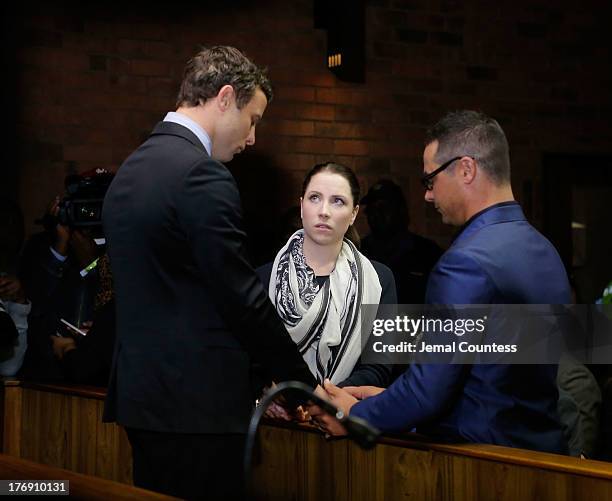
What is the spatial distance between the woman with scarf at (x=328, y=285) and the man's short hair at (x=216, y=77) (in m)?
0.84

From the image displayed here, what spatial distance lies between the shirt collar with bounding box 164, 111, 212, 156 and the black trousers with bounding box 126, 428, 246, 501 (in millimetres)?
610

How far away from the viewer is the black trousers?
2.06 metres

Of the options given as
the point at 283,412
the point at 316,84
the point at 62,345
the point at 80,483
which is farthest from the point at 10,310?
the point at 316,84

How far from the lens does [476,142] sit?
2211mm

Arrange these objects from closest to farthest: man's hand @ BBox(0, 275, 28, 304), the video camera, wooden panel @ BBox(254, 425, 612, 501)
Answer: wooden panel @ BBox(254, 425, 612, 501), the video camera, man's hand @ BBox(0, 275, 28, 304)

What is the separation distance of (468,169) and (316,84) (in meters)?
3.39

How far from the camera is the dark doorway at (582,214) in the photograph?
6090 millimetres

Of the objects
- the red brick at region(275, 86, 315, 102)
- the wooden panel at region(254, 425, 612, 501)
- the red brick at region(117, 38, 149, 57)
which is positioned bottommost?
the wooden panel at region(254, 425, 612, 501)

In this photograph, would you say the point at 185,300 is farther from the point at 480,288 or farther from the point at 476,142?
the point at 476,142

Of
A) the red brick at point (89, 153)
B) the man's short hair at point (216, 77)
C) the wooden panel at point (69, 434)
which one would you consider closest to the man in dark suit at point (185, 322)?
the man's short hair at point (216, 77)

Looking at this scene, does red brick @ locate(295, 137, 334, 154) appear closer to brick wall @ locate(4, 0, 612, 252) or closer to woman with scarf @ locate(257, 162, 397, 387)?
brick wall @ locate(4, 0, 612, 252)

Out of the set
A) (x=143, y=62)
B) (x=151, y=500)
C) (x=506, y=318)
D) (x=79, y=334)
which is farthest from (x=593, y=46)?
(x=151, y=500)

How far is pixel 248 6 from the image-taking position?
5305mm

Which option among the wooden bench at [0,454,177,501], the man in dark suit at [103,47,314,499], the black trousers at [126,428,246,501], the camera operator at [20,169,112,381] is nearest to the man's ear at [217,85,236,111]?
the man in dark suit at [103,47,314,499]
